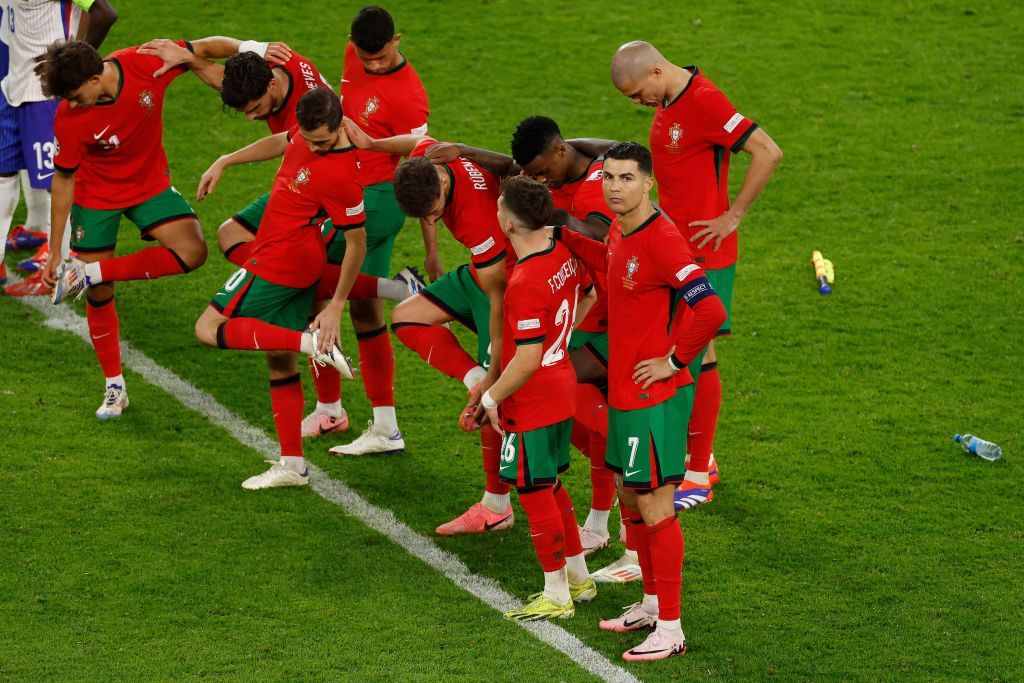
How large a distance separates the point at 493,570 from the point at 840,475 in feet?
6.78

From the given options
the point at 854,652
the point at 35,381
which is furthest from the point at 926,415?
the point at 35,381

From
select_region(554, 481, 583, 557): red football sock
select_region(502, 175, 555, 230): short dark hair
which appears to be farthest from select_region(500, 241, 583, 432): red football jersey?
select_region(554, 481, 583, 557): red football sock

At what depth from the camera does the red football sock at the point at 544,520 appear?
5.66m

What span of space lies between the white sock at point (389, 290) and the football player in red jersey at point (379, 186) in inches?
4.2

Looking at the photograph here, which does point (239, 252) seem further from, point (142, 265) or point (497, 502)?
point (497, 502)

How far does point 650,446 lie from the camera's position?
538 cm

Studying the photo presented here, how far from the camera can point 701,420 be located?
686cm

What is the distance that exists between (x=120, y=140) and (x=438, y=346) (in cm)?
237

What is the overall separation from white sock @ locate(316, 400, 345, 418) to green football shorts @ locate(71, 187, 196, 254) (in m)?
1.37

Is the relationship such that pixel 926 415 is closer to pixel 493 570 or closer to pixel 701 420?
pixel 701 420

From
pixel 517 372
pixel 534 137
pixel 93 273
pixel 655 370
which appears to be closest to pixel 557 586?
pixel 517 372

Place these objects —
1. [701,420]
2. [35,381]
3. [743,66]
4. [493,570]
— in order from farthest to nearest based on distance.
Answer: [743,66]
[35,381]
[701,420]
[493,570]

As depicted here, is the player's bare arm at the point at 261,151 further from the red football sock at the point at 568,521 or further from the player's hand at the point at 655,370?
the player's hand at the point at 655,370

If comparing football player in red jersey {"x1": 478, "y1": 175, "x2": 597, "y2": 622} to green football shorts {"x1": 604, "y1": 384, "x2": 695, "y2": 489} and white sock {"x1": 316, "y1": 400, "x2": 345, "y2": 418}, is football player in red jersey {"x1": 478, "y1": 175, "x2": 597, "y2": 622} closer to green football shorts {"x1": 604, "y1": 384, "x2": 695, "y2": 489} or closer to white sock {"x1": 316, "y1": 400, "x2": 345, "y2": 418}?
green football shorts {"x1": 604, "y1": 384, "x2": 695, "y2": 489}
